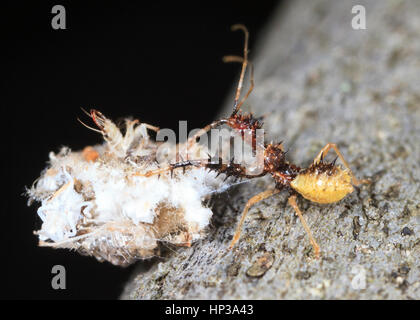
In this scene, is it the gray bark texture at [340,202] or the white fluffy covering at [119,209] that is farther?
the white fluffy covering at [119,209]

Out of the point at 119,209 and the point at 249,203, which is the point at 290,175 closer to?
the point at 249,203

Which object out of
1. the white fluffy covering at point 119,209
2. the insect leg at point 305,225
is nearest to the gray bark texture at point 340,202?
the insect leg at point 305,225

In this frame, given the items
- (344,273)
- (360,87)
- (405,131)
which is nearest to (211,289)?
(344,273)

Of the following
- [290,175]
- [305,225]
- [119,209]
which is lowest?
[305,225]

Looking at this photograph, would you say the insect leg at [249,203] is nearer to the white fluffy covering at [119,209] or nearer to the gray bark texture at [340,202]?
the gray bark texture at [340,202]

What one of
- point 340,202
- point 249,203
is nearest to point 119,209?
point 249,203

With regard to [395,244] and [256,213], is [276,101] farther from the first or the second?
[395,244]
